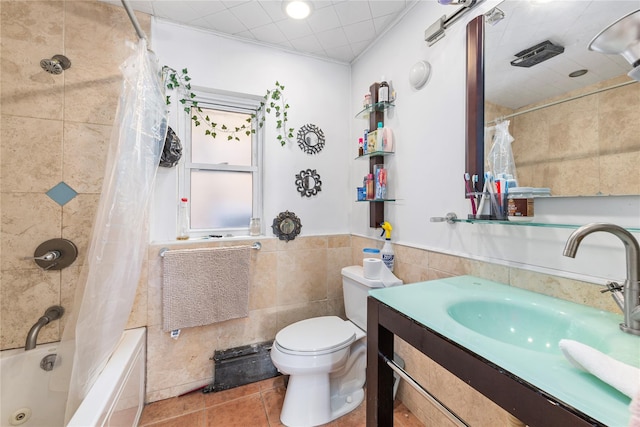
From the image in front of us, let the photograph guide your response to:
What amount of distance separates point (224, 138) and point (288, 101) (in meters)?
0.55

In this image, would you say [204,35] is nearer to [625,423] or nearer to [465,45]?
[465,45]

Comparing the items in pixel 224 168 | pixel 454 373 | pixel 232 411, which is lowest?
pixel 232 411

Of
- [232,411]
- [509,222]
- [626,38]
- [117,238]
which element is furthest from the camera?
[232,411]

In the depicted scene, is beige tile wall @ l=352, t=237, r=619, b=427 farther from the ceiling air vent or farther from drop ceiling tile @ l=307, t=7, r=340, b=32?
drop ceiling tile @ l=307, t=7, r=340, b=32

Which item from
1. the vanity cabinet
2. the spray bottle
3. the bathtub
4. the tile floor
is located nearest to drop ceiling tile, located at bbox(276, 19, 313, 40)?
the vanity cabinet

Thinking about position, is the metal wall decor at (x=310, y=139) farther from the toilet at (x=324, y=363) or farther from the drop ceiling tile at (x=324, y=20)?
the toilet at (x=324, y=363)

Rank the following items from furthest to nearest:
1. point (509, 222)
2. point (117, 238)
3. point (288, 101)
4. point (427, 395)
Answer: point (288, 101) → point (117, 238) → point (509, 222) → point (427, 395)

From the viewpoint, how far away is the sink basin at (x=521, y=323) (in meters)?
0.77

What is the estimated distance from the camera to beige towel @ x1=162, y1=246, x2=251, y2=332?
1554 millimetres

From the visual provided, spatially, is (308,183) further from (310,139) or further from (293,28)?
(293,28)

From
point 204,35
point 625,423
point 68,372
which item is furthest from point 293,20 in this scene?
point 68,372

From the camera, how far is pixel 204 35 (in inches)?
67.8

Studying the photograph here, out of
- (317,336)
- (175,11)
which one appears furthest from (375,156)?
(175,11)

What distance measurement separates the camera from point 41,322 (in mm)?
1330
